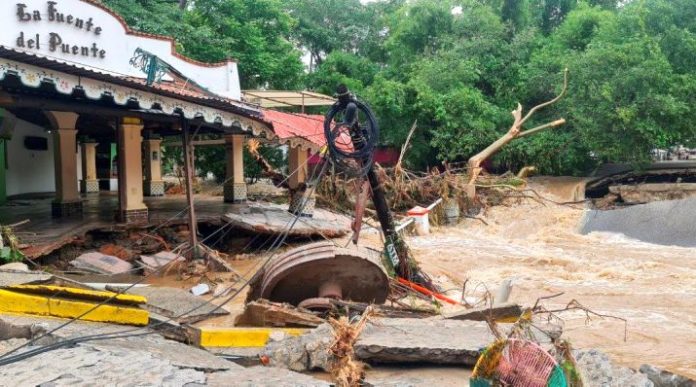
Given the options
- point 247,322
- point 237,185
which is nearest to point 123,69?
point 237,185

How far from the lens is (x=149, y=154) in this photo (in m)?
19.8

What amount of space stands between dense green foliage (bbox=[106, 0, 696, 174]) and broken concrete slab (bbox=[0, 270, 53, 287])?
14.5m

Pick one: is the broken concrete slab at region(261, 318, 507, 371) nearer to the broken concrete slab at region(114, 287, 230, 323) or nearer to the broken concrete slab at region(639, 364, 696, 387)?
the broken concrete slab at region(639, 364, 696, 387)

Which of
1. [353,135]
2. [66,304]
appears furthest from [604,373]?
[66,304]

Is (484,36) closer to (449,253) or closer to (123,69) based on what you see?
(449,253)

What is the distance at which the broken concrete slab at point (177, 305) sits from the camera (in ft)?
22.1

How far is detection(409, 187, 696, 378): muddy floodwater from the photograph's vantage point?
797 cm

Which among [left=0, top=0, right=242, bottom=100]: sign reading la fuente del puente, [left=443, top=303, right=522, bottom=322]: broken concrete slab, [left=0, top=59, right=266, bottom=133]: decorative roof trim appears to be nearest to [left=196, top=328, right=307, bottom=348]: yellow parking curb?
[left=443, top=303, right=522, bottom=322]: broken concrete slab

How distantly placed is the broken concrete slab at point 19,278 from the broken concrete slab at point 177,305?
106 cm

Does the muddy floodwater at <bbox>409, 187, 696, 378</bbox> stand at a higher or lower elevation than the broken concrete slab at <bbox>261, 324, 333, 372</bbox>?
lower

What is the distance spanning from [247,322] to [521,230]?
1411 cm

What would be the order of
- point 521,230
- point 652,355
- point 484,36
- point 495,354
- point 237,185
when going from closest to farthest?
point 495,354, point 652,355, point 237,185, point 521,230, point 484,36

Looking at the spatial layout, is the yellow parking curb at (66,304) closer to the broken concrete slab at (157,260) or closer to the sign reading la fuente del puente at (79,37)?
the broken concrete slab at (157,260)

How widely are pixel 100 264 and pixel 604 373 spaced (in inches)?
340
